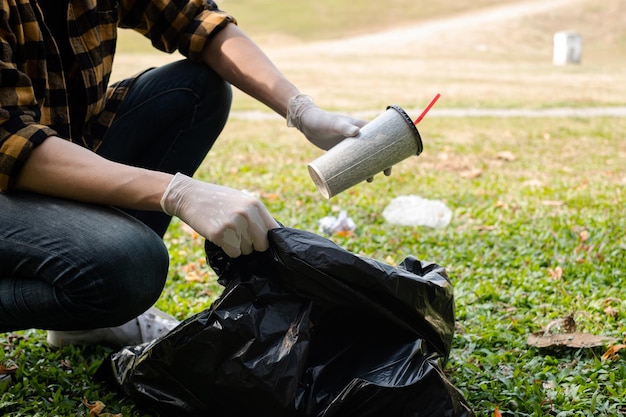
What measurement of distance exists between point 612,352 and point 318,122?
107 centimetres

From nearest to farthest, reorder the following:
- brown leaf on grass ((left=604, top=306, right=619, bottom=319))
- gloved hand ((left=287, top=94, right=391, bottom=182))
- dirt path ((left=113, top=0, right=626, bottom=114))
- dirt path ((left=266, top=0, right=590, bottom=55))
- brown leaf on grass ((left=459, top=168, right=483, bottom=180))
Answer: gloved hand ((left=287, top=94, right=391, bottom=182)) → brown leaf on grass ((left=604, top=306, right=619, bottom=319)) → brown leaf on grass ((left=459, top=168, right=483, bottom=180)) → dirt path ((left=113, top=0, right=626, bottom=114)) → dirt path ((left=266, top=0, right=590, bottom=55))

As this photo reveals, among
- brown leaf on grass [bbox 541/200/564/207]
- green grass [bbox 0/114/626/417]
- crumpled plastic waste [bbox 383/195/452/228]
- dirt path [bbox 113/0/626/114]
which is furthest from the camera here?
dirt path [bbox 113/0/626/114]

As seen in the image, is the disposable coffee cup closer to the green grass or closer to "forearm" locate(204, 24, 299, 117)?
"forearm" locate(204, 24, 299, 117)

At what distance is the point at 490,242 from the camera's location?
11.2 feet

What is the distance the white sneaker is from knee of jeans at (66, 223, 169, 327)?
1.26 ft

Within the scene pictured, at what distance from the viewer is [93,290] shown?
179 centimetres

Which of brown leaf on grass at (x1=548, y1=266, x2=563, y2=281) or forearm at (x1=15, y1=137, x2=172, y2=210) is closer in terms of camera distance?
forearm at (x1=15, y1=137, x2=172, y2=210)

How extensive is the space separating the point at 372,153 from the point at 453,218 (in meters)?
1.97

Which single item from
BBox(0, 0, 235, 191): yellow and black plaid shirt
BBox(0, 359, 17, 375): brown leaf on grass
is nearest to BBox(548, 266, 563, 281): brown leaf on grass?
BBox(0, 0, 235, 191): yellow and black plaid shirt

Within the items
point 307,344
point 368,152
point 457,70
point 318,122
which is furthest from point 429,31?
point 307,344

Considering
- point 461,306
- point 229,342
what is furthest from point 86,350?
point 461,306

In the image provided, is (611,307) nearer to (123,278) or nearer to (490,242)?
(490,242)

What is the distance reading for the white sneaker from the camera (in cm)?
230

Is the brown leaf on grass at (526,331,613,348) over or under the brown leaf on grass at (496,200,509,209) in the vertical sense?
over
